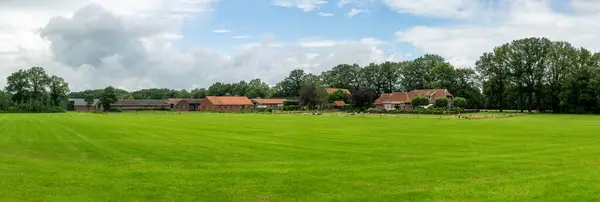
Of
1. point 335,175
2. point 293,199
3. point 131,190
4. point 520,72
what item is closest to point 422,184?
point 335,175

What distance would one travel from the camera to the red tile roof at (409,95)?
11644 cm

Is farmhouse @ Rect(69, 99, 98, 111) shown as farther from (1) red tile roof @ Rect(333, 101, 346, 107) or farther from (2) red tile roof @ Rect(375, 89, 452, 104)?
(2) red tile roof @ Rect(375, 89, 452, 104)

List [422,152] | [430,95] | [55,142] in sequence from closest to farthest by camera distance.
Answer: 1. [422,152]
2. [55,142]
3. [430,95]

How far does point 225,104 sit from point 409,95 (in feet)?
191

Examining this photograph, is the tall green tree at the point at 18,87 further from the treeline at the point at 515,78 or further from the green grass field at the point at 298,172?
the green grass field at the point at 298,172

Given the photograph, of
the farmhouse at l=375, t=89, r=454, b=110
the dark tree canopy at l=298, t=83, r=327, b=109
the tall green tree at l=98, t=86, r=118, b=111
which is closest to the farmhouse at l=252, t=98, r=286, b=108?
the dark tree canopy at l=298, t=83, r=327, b=109

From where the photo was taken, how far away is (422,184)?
42.9 ft

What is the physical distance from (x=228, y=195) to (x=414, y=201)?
15.3 ft

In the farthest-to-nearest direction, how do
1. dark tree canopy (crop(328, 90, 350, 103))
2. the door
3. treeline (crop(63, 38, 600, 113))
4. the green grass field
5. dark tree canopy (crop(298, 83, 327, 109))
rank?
the door
dark tree canopy (crop(328, 90, 350, 103))
dark tree canopy (crop(298, 83, 327, 109))
treeline (crop(63, 38, 600, 113))
the green grass field

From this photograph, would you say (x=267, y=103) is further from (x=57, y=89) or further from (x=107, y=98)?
(x=57, y=89)

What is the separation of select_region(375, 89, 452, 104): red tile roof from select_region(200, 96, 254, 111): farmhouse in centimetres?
4411

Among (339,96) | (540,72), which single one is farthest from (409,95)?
(540,72)

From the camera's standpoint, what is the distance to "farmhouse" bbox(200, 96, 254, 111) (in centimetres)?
14450

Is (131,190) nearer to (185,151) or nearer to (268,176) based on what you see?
(268,176)
